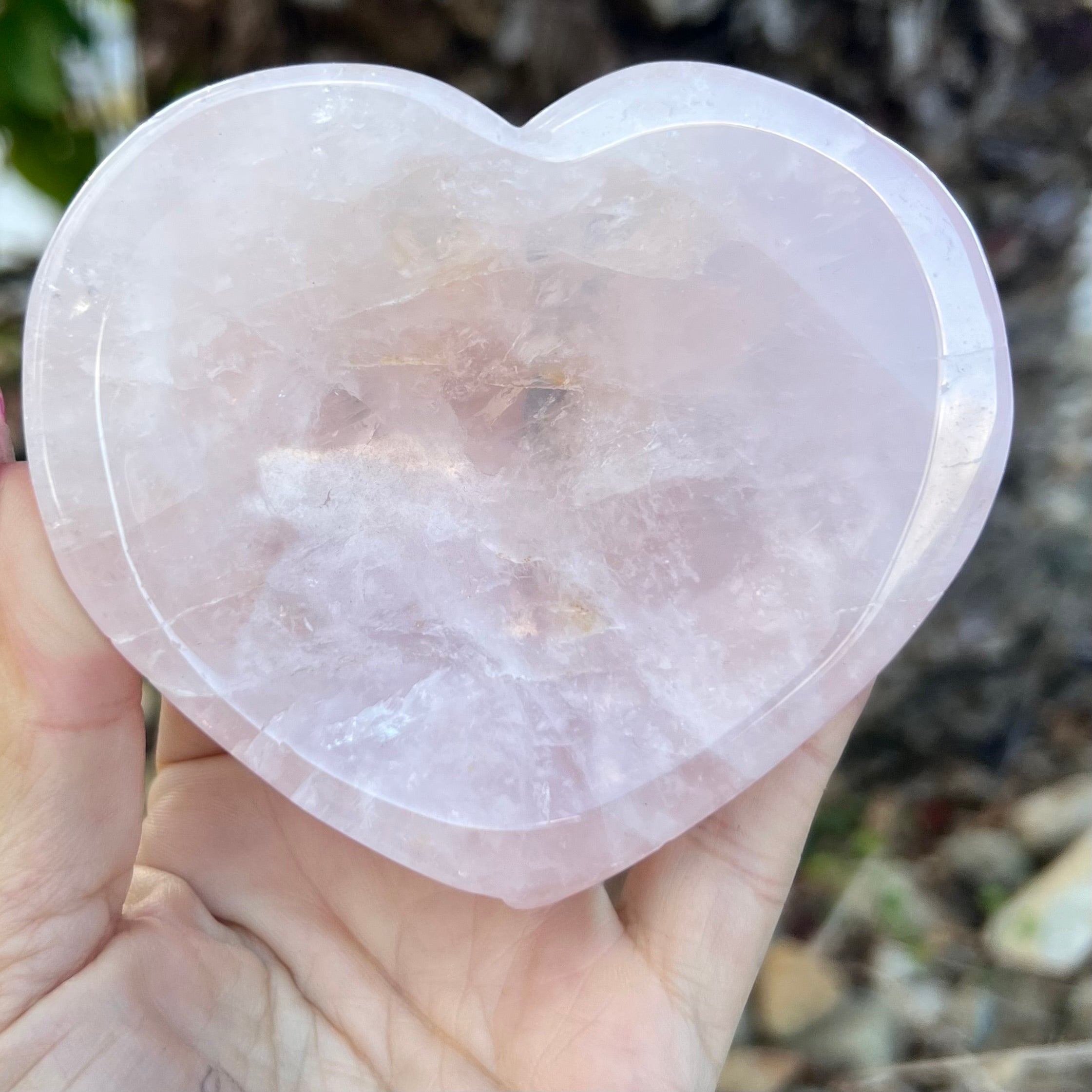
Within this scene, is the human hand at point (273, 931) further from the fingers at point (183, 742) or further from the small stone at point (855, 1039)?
the small stone at point (855, 1039)

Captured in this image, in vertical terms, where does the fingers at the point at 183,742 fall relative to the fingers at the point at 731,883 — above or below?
above

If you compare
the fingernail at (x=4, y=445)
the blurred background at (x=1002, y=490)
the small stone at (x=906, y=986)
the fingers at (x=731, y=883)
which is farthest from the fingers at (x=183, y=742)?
the small stone at (x=906, y=986)

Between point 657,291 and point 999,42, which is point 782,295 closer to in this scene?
point 657,291

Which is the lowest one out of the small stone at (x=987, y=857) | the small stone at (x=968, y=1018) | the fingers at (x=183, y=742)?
the small stone at (x=968, y=1018)

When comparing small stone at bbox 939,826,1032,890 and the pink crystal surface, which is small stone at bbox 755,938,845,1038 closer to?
small stone at bbox 939,826,1032,890

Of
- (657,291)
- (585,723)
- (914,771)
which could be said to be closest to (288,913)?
(585,723)

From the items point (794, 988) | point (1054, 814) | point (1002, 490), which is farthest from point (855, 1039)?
point (1002, 490)

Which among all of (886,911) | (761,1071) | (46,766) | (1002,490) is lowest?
(761,1071)

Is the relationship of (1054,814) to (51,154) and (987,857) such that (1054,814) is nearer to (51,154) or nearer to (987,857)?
(987,857)
